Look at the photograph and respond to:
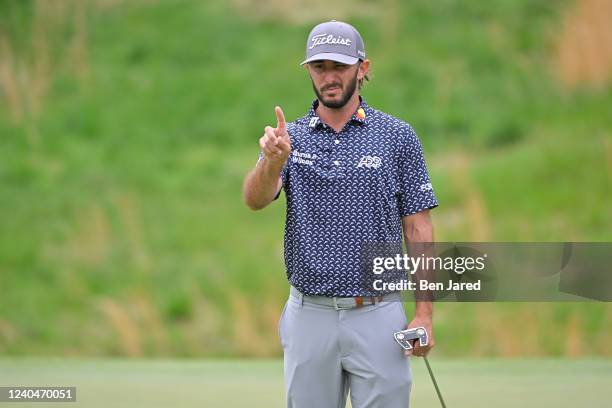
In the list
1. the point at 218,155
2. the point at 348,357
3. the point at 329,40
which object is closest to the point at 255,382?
the point at 348,357

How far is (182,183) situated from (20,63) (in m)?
3.56

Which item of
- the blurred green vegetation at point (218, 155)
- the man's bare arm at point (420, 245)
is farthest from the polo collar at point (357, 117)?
the blurred green vegetation at point (218, 155)

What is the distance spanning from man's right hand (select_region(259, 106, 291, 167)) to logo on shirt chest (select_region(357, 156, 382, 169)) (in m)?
0.24

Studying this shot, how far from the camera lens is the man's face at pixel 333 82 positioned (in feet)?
11.6

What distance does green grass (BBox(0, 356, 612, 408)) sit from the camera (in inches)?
236

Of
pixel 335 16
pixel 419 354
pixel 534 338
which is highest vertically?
pixel 335 16

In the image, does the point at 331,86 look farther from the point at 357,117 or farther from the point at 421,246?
the point at 421,246

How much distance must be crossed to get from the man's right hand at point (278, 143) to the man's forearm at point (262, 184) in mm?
27

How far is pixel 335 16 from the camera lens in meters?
18.5

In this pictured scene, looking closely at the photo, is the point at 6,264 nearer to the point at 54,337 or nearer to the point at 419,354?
the point at 54,337

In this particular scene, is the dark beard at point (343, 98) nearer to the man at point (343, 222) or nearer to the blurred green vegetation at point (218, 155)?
the man at point (343, 222)

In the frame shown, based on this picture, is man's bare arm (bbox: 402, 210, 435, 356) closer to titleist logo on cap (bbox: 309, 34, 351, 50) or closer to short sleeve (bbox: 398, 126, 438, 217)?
short sleeve (bbox: 398, 126, 438, 217)

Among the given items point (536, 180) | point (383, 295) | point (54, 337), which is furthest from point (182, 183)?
point (383, 295)

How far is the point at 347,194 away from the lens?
3.51m
